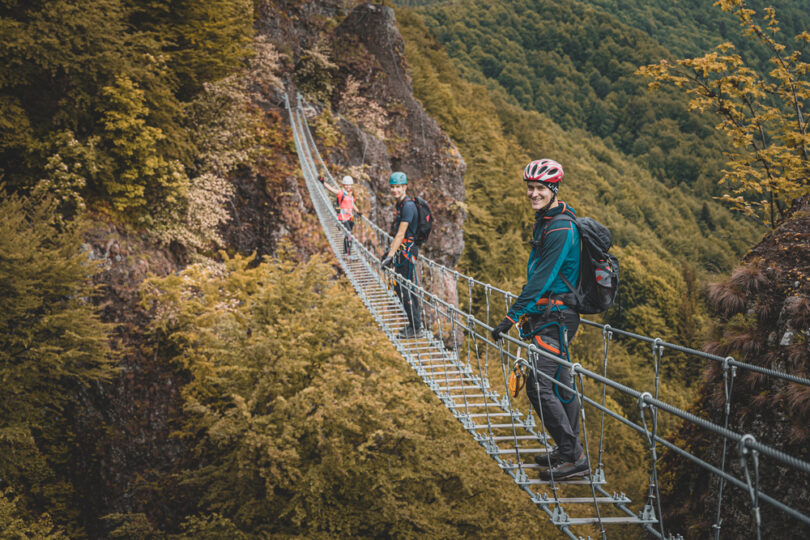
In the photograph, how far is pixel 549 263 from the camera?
2645 mm

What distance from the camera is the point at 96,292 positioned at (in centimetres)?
855

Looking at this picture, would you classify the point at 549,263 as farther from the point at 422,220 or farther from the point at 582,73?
the point at 582,73

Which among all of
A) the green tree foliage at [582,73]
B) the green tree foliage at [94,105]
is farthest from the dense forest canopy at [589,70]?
the green tree foliage at [94,105]

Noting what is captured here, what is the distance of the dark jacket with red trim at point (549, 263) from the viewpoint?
264cm

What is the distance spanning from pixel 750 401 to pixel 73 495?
10134 mm

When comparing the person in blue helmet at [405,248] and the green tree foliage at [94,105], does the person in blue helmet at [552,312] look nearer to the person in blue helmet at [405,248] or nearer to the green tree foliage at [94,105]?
the person in blue helmet at [405,248]

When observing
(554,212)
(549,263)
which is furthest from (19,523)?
(554,212)

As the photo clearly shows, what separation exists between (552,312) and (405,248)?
3.17 metres

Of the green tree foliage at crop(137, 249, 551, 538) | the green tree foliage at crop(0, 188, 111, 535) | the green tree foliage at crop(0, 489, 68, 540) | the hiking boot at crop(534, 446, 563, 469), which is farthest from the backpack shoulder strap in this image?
the green tree foliage at crop(0, 489, 68, 540)

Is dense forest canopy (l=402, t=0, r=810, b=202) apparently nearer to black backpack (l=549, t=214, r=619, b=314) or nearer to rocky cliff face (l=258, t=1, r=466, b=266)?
rocky cliff face (l=258, t=1, r=466, b=266)

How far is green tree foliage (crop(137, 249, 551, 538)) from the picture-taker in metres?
7.29

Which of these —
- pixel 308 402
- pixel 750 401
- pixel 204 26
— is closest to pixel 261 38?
pixel 204 26

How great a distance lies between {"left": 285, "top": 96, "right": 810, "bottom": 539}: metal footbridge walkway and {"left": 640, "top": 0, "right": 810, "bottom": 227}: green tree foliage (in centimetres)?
237

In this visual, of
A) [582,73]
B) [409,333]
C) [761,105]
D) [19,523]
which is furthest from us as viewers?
[582,73]
